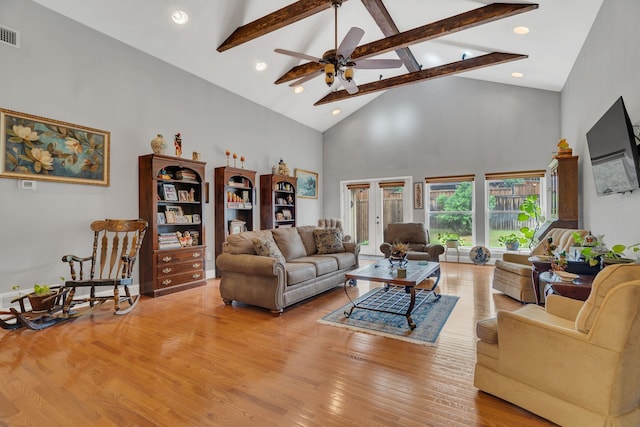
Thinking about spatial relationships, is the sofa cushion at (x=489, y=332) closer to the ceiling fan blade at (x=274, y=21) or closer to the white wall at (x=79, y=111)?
the ceiling fan blade at (x=274, y=21)

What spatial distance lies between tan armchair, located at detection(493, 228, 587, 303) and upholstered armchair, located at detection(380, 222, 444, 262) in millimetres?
1239

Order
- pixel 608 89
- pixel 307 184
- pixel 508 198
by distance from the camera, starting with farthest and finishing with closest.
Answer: pixel 307 184
pixel 508 198
pixel 608 89

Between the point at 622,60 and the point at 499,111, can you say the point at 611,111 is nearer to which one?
the point at 622,60

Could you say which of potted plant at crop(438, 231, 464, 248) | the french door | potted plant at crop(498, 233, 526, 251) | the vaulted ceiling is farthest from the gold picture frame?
potted plant at crop(498, 233, 526, 251)

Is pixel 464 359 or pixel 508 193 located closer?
pixel 464 359

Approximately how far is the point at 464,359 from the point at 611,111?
8.58ft

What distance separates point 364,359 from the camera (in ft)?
8.23

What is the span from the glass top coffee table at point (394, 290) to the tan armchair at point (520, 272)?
93cm

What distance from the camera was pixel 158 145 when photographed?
14.8 feet

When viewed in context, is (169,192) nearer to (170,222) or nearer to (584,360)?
(170,222)

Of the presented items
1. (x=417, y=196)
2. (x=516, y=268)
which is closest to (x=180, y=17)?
(x=516, y=268)

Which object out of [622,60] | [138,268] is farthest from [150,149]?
[622,60]

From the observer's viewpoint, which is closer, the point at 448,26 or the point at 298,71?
the point at 448,26

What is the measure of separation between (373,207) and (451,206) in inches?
77.0
